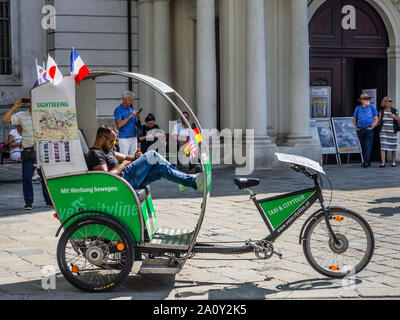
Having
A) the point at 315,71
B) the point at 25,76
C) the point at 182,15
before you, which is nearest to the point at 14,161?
the point at 25,76

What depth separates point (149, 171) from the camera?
20.4 ft

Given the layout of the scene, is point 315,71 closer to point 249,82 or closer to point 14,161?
point 249,82

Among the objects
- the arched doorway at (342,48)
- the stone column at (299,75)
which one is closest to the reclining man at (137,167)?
the stone column at (299,75)

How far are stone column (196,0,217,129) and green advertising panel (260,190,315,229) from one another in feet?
32.2

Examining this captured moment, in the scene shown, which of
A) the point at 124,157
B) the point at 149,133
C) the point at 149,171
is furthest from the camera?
the point at 149,133

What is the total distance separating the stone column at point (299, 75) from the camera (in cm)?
1579

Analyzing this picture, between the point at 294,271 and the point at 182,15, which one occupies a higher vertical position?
the point at 182,15

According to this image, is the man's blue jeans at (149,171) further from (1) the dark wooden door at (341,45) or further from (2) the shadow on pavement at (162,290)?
(1) the dark wooden door at (341,45)

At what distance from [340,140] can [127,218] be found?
11.8m

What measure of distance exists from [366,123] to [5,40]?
1011cm

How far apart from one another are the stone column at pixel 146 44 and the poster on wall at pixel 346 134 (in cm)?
492

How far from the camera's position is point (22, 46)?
1938 cm

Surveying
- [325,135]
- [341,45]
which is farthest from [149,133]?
[341,45]

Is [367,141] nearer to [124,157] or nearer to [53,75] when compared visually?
[124,157]
